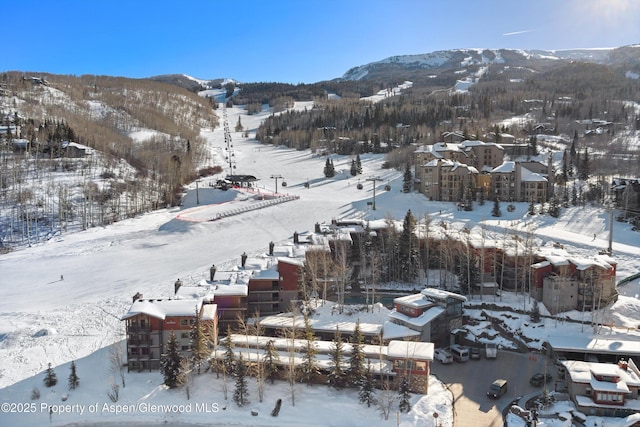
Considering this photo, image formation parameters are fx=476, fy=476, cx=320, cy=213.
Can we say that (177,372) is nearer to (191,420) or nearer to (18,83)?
(191,420)

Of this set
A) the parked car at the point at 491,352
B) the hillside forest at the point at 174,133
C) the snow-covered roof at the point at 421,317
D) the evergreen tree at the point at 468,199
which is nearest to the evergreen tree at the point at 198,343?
the snow-covered roof at the point at 421,317

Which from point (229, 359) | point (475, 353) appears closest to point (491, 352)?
point (475, 353)

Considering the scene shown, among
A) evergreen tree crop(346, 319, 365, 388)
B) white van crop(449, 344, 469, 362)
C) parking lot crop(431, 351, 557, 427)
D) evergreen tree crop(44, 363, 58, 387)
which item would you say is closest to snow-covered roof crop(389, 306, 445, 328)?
white van crop(449, 344, 469, 362)

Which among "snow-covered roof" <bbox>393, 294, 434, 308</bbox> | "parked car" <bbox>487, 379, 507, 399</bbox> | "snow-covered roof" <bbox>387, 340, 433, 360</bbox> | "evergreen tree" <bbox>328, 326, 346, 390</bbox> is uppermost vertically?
"snow-covered roof" <bbox>393, 294, 434, 308</bbox>

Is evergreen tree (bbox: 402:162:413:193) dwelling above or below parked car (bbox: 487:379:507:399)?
above

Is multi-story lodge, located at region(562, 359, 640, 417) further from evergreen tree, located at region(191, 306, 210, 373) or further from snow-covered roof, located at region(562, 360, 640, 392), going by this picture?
evergreen tree, located at region(191, 306, 210, 373)

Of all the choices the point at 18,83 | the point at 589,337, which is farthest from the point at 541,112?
the point at 18,83
